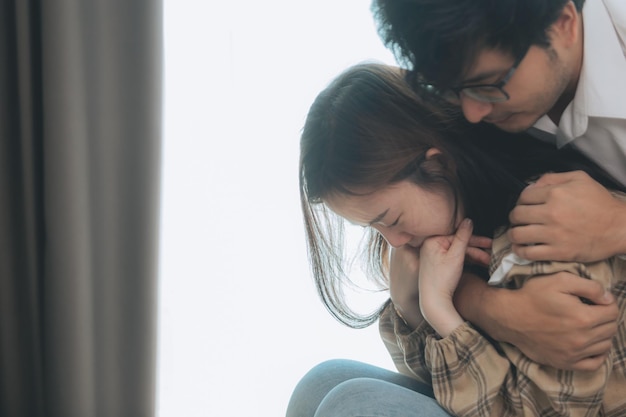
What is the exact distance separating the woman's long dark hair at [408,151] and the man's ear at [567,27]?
18 centimetres

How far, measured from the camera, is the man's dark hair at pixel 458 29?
0.96 metres

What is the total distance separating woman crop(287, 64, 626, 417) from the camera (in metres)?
1.07

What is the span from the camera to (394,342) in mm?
1330

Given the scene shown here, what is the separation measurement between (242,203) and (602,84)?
1.04 metres

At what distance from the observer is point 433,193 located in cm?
116

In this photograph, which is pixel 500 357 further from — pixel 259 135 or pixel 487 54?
pixel 259 135

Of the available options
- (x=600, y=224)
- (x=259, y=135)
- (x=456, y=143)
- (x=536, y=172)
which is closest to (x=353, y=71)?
(x=456, y=143)

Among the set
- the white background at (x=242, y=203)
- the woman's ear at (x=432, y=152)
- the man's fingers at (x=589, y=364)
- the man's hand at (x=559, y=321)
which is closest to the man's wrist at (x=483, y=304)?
the man's hand at (x=559, y=321)

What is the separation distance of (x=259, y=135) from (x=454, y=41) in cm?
97

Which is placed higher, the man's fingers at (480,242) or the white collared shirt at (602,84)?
the white collared shirt at (602,84)

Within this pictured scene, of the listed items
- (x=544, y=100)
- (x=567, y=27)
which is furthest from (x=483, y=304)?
(x=567, y=27)

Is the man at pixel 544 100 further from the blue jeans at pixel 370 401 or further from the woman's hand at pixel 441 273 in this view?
the blue jeans at pixel 370 401

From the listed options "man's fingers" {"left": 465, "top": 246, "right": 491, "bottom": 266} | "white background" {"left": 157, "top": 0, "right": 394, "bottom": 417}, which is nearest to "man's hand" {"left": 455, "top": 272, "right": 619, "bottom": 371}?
"man's fingers" {"left": 465, "top": 246, "right": 491, "bottom": 266}

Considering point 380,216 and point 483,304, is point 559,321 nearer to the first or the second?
point 483,304
